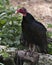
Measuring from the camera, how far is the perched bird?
23.6 feet

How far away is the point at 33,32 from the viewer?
7207 mm

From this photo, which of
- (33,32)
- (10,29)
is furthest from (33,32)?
(10,29)

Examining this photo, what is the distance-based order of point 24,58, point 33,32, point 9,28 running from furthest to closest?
point 9,28 → point 33,32 → point 24,58

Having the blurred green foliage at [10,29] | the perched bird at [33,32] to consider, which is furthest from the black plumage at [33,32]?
the blurred green foliage at [10,29]

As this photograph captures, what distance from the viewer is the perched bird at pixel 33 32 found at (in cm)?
720

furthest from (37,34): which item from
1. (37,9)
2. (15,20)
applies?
(37,9)

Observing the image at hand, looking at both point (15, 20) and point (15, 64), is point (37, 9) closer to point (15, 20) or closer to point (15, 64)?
point (15, 20)

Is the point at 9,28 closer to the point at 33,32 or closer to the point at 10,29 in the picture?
the point at 10,29

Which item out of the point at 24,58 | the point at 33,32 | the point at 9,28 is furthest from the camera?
the point at 9,28

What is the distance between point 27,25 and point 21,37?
1.20 feet

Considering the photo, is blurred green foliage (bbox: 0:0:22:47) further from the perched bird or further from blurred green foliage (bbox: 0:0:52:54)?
the perched bird

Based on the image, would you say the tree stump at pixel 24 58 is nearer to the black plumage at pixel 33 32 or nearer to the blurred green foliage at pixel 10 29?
the black plumage at pixel 33 32

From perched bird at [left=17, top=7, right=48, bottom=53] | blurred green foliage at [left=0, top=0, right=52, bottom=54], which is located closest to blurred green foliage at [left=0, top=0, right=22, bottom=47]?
blurred green foliage at [left=0, top=0, right=52, bottom=54]

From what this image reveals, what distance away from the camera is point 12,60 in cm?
689
